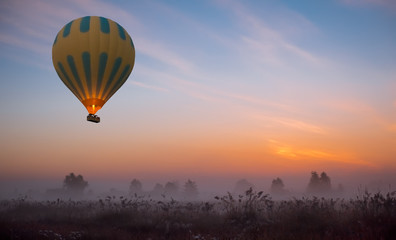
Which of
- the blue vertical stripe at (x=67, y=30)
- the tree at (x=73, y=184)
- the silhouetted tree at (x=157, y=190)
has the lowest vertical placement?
the silhouetted tree at (x=157, y=190)

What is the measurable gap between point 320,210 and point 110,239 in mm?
7305

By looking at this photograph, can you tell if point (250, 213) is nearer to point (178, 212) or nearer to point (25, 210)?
point (178, 212)

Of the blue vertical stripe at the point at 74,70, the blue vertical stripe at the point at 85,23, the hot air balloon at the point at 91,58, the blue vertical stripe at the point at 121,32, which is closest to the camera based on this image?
the hot air balloon at the point at 91,58

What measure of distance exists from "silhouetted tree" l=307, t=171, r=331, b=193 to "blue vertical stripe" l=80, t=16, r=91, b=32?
71.2 meters

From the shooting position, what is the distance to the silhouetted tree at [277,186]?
9112cm

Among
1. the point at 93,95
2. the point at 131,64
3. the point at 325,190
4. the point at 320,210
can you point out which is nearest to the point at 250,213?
the point at 320,210

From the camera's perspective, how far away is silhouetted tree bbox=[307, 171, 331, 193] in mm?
74062

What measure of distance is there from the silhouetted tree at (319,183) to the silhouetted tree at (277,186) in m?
15.7

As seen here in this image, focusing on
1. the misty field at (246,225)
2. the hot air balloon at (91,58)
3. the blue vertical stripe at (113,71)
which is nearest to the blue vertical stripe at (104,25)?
the hot air balloon at (91,58)

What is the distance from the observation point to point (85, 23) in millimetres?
17891

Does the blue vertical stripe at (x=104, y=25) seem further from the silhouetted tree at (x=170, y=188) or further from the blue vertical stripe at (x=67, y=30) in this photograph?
the silhouetted tree at (x=170, y=188)

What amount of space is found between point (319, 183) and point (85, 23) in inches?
2862

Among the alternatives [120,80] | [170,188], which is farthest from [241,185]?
[120,80]

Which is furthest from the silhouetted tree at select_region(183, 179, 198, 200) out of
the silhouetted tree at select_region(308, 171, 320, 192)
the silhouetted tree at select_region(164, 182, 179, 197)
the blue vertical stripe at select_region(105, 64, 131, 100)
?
the blue vertical stripe at select_region(105, 64, 131, 100)
